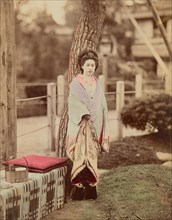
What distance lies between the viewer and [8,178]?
15.6 feet

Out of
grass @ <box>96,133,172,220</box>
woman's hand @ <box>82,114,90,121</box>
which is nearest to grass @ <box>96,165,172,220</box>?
grass @ <box>96,133,172,220</box>

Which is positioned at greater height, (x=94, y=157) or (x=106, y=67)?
(x=106, y=67)

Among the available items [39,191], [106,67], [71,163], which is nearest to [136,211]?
[71,163]

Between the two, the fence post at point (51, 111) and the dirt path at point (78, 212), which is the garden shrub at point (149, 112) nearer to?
the fence post at point (51, 111)

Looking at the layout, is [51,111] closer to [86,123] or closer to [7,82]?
[7,82]

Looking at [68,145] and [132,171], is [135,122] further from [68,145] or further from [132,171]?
[68,145]

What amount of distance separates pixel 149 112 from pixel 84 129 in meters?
4.19

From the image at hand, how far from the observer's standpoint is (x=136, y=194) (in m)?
6.17

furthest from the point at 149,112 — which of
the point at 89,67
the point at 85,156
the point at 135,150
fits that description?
the point at 89,67

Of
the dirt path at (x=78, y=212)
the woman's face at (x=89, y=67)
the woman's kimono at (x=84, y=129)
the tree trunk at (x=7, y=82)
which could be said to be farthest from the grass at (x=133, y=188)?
the woman's face at (x=89, y=67)

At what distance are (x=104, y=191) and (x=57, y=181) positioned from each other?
1159 mm

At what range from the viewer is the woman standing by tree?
5230 mm

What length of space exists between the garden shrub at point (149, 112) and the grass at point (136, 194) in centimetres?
220

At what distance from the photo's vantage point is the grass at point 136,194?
571cm
